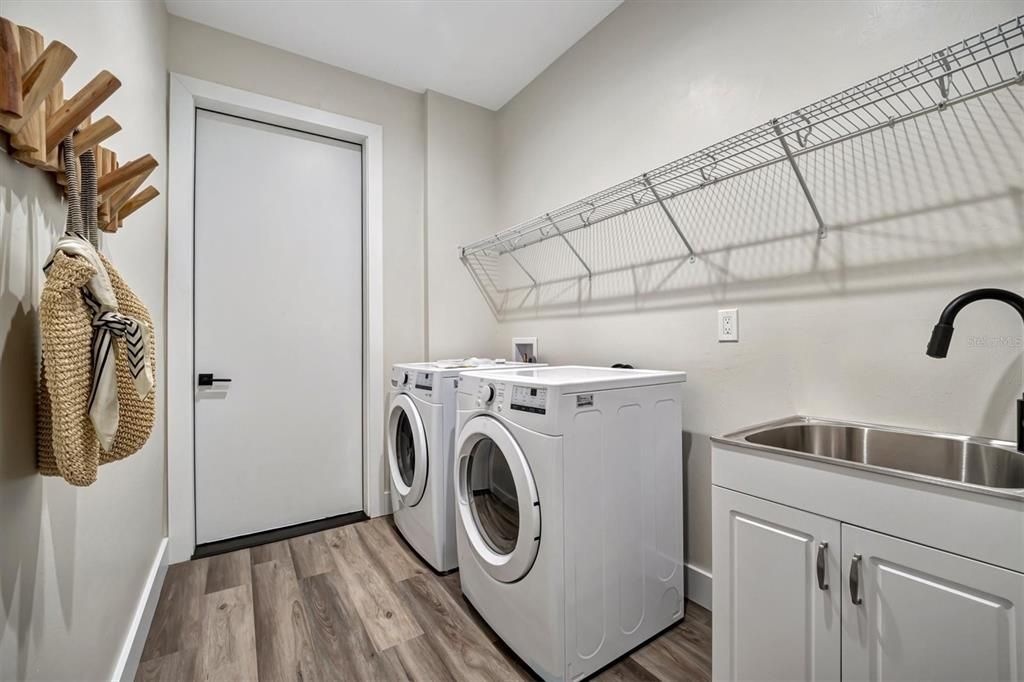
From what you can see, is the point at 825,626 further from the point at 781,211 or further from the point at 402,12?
the point at 402,12

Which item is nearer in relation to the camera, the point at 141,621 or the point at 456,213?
the point at 141,621

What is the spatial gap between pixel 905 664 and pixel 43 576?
1652 millimetres

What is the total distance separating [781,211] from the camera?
1538 mm

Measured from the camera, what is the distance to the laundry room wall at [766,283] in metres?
1.16

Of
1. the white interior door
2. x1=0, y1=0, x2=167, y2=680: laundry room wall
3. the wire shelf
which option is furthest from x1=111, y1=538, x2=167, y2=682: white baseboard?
the wire shelf

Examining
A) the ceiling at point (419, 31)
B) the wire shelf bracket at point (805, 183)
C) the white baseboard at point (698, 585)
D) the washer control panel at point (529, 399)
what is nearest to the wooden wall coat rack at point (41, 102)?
the washer control panel at point (529, 399)

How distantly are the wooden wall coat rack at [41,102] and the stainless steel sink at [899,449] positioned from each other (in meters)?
1.51

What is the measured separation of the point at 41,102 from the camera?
670 millimetres

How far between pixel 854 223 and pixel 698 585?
145cm

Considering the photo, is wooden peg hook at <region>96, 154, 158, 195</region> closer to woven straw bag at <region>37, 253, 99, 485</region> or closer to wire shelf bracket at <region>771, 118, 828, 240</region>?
woven straw bag at <region>37, 253, 99, 485</region>

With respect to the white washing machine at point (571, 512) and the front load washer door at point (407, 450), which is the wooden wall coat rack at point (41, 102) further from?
the front load washer door at point (407, 450)

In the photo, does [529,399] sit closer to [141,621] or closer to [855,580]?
[855,580]

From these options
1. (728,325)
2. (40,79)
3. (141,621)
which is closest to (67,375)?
(40,79)

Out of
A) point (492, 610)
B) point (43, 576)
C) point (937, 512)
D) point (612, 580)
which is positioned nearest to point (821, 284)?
point (937, 512)
